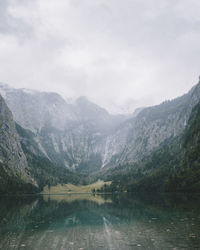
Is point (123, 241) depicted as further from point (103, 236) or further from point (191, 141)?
point (191, 141)

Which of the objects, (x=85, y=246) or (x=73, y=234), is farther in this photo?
(x=73, y=234)

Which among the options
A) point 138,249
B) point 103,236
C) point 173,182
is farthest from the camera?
point 173,182

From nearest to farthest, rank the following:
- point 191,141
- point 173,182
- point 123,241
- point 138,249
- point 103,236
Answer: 1. point 138,249
2. point 123,241
3. point 103,236
4. point 173,182
5. point 191,141

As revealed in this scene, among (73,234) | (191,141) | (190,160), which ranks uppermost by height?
(191,141)

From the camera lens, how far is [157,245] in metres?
19.8

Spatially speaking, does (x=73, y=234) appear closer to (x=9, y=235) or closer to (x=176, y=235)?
(x=9, y=235)

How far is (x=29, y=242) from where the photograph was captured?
23.7 meters

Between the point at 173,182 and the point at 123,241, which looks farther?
the point at 173,182

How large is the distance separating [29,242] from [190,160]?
157780 mm

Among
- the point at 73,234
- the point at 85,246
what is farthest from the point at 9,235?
the point at 85,246

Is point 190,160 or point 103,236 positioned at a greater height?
point 190,160

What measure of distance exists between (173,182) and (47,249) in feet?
511

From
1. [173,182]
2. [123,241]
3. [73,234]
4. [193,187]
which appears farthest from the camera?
[173,182]

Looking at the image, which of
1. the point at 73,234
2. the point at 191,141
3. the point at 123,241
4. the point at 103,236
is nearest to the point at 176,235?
the point at 123,241
